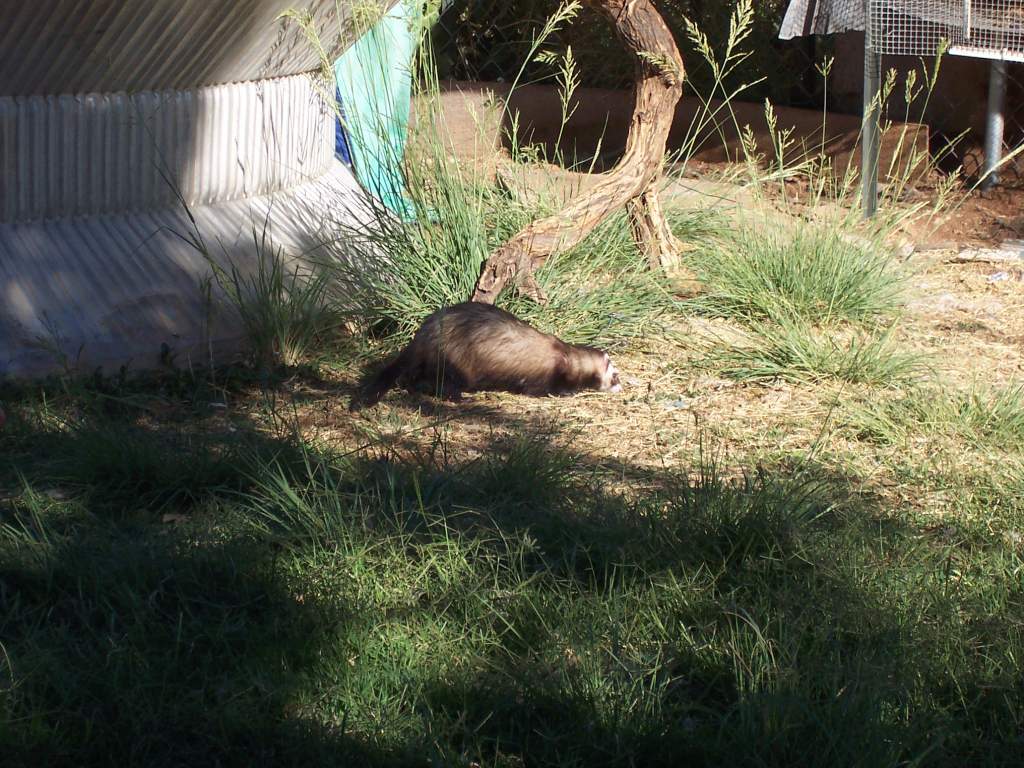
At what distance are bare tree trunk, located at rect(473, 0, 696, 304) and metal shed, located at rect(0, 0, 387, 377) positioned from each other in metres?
0.99

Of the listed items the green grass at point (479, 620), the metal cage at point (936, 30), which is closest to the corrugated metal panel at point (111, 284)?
the green grass at point (479, 620)

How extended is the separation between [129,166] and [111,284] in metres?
0.58

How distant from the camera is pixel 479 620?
2842mm

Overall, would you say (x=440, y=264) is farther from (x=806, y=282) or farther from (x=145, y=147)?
(x=806, y=282)

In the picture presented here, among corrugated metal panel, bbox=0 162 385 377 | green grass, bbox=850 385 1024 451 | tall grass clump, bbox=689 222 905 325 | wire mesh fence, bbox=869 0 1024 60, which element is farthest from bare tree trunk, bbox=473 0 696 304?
wire mesh fence, bbox=869 0 1024 60

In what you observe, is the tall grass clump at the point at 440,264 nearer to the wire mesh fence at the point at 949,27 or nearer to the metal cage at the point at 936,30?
the metal cage at the point at 936,30

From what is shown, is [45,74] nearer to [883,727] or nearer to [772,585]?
[772,585]

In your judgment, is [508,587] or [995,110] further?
[995,110]

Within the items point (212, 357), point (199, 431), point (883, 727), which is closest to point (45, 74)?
point (212, 357)

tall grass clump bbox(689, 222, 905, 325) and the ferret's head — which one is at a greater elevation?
tall grass clump bbox(689, 222, 905, 325)

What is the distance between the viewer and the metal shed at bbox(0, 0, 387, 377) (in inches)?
183

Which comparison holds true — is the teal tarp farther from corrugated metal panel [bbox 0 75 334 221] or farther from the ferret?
the ferret

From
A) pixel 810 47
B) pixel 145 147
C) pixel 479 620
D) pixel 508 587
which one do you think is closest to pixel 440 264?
pixel 145 147

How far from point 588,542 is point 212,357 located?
7.57ft
